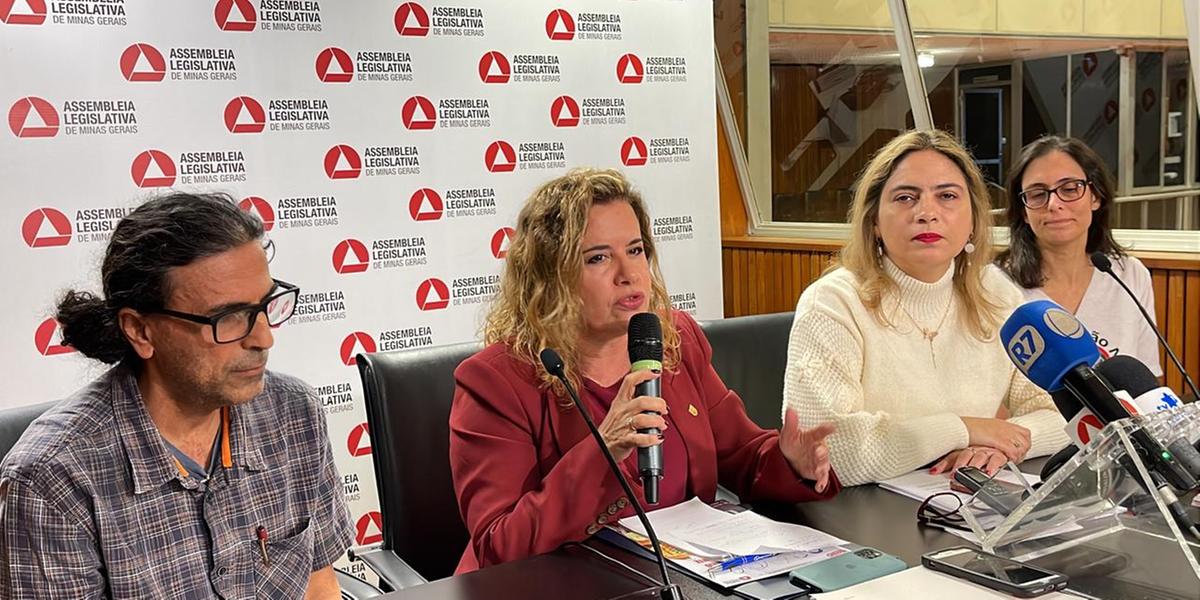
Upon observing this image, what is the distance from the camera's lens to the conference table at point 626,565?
58.0 inches

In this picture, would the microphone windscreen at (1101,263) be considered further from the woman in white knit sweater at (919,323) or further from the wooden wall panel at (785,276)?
the wooden wall panel at (785,276)

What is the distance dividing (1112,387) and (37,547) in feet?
4.62

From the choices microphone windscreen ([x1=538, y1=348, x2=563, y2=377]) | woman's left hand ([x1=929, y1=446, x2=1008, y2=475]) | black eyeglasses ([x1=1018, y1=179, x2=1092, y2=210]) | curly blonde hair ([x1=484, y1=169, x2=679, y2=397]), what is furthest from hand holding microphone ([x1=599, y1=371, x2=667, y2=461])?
black eyeglasses ([x1=1018, y1=179, x2=1092, y2=210])

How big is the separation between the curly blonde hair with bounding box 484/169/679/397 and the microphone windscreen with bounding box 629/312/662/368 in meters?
0.25

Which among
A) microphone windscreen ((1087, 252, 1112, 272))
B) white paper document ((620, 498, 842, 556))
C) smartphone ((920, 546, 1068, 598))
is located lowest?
white paper document ((620, 498, 842, 556))

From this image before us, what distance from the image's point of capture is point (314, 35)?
144 inches

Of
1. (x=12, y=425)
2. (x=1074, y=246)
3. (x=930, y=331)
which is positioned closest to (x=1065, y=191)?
(x=1074, y=246)

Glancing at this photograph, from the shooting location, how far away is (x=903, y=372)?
7.47ft

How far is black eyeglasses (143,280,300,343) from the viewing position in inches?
60.2

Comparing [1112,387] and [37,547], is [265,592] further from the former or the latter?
[1112,387]

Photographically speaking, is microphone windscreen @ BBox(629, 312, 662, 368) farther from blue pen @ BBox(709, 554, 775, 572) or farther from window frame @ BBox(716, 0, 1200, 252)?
window frame @ BBox(716, 0, 1200, 252)

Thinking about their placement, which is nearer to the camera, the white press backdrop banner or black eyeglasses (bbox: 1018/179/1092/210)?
black eyeglasses (bbox: 1018/179/1092/210)

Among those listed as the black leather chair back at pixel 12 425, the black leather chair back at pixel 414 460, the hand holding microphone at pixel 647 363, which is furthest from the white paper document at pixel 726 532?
the black leather chair back at pixel 12 425

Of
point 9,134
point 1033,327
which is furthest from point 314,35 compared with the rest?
point 1033,327
